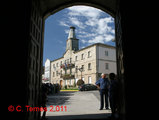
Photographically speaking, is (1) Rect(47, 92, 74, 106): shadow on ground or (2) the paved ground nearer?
(2) the paved ground

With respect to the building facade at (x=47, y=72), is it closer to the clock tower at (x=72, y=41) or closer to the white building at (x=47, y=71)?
the white building at (x=47, y=71)

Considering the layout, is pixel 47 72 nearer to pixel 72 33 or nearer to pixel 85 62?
pixel 72 33

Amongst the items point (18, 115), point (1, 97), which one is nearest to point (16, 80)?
point (1, 97)

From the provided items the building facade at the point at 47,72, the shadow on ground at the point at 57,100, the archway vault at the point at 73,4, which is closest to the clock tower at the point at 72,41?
the building facade at the point at 47,72

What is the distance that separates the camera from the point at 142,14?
3498mm

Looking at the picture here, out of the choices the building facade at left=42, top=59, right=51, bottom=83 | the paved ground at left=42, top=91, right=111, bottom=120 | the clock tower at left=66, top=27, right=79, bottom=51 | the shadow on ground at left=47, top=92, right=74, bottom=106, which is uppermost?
the clock tower at left=66, top=27, right=79, bottom=51

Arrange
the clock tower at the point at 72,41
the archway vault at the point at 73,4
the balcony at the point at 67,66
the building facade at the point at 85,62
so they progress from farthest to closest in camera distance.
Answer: the clock tower at the point at 72,41, the balcony at the point at 67,66, the building facade at the point at 85,62, the archway vault at the point at 73,4

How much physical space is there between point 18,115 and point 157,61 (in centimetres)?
304

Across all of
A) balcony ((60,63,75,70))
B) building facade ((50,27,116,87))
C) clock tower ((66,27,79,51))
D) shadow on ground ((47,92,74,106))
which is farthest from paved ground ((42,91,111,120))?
clock tower ((66,27,79,51))

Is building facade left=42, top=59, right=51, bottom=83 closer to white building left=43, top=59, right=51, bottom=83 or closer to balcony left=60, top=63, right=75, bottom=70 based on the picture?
white building left=43, top=59, right=51, bottom=83

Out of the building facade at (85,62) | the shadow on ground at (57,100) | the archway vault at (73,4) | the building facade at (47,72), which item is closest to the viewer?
the archway vault at (73,4)

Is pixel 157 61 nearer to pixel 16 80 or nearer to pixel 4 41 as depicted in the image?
pixel 16 80

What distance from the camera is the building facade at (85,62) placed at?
3474 cm

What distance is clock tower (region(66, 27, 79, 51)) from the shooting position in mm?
45728
